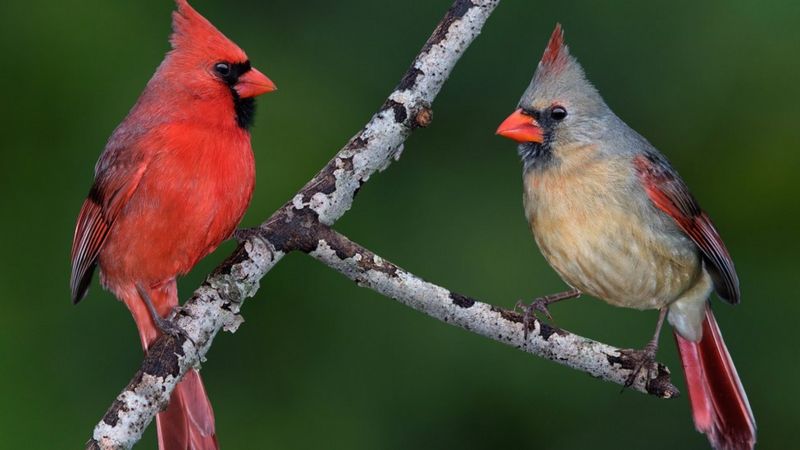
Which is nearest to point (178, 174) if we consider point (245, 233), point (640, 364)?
point (245, 233)

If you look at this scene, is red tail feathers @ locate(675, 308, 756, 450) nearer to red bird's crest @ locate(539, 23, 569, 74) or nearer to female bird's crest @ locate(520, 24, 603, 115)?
female bird's crest @ locate(520, 24, 603, 115)

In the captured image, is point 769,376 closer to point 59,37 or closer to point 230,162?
point 230,162

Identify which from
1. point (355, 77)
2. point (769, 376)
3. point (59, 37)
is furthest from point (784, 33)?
point (59, 37)

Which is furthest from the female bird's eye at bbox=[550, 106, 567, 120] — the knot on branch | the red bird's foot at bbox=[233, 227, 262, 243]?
the red bird's foot at bbox=[233, 227, 262, 243]

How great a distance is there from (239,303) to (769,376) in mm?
2662

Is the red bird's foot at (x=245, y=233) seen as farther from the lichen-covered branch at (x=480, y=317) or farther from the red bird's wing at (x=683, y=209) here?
the red bird's wing at (x=683, y=209)

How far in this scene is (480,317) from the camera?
330cm

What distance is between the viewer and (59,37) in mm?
5766

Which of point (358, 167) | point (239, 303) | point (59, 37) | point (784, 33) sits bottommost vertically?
point (59, 37)

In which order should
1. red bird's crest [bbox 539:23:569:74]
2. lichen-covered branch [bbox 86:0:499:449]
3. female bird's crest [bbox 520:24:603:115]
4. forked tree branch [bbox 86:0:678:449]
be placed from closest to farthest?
forked tree branch [bbox 86:0:678:449] → lichen-covered branch [bbox 86:0:499:449] → red bird's crest [bbox 539:23:569:74] → female bird's crest [bbox 520:24:603:115]

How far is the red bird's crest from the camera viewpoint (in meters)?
3.50

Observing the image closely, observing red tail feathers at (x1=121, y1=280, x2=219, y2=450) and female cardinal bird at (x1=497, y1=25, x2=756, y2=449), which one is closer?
female cardinal bird at (x1=497, y1=25, x2=756, y2=449)

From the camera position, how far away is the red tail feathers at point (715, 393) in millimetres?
3842

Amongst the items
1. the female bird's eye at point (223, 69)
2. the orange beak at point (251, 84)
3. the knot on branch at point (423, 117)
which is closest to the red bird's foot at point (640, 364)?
the knot on branch at point (423, 117)
